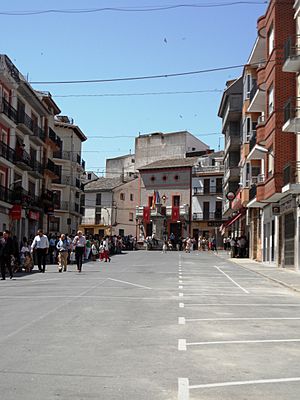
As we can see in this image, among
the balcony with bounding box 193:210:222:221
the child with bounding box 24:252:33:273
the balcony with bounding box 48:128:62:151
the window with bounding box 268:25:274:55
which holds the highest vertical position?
the window with bounding box 268:25:274:55

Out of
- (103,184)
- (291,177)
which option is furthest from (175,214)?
(291,177)

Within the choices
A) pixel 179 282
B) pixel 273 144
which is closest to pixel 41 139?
pixel 273 144

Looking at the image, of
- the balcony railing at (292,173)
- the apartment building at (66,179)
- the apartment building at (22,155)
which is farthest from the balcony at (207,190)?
the balcony railing at (292,173)

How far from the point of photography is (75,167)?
250 ft

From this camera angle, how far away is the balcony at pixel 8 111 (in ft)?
137

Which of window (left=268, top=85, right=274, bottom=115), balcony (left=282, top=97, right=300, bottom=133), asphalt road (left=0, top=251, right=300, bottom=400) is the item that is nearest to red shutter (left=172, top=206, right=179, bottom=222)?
window (left=268, top=85, right=274, bottom=115)

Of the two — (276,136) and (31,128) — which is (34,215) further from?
(276,136)

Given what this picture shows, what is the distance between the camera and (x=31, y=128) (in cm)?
5025

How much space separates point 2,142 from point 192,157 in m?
51.9

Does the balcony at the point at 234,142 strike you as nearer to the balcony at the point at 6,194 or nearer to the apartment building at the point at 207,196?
the apartment building at the point at 207,196

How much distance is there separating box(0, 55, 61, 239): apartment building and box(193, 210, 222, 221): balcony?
106 ft

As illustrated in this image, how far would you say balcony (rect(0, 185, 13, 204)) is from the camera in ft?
139

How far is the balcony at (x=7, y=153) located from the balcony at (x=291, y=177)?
2023 centimetres

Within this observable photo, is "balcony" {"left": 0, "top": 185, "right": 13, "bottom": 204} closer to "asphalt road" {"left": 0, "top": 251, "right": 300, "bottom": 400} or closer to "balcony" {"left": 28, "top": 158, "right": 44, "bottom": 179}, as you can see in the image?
"balcony" {"left": 28, "top": 158, "right": 44, "bottom": 179}
